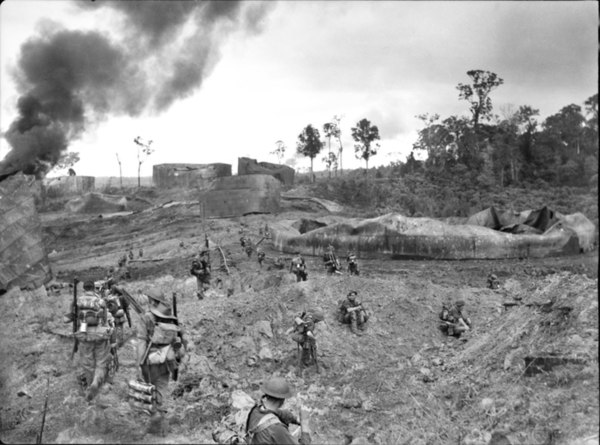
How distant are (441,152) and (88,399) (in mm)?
34304

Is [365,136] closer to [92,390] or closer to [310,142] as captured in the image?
[310,142]

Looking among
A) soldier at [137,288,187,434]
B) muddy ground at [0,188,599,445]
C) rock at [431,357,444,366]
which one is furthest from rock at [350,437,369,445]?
rock at [431,357,444,366]

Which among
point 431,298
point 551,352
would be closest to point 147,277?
point 431,298

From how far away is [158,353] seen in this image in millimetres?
5707

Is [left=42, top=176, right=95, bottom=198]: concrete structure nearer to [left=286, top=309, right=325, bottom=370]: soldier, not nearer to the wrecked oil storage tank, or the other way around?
the wrecked oil storage tank

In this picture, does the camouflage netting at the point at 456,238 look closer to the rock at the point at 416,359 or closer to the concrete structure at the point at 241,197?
the rock at the point at 416,359

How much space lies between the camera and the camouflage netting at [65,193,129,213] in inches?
1735

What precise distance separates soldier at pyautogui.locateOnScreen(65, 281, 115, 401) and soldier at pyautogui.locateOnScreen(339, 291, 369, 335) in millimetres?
5243

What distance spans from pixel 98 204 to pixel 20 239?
2902 centimetres

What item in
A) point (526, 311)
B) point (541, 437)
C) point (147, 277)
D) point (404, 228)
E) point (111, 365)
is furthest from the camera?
point (404, 228)

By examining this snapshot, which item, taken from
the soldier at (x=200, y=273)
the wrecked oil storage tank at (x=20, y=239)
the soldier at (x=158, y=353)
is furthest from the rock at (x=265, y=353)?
the wrecked oil storage tank at (x=20, y=239)

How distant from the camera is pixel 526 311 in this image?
8719 mm

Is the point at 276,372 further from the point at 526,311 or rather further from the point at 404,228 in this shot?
the point at 404,228

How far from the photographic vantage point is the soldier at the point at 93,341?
6934 mm
